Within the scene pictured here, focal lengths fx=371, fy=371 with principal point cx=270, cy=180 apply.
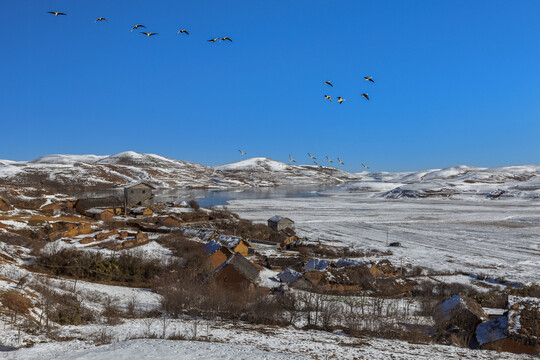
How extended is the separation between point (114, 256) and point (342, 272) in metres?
14.0

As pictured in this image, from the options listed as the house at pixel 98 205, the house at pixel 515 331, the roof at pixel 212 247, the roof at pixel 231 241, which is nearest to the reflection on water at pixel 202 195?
the house at pixel 98 205

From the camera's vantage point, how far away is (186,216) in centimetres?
4894

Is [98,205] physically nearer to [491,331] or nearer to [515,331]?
[491,331]

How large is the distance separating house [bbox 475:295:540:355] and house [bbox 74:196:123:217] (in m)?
42.5

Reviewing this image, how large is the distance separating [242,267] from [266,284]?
2293 mm

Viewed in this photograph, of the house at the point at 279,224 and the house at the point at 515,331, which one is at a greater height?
the house at the point at 279,224

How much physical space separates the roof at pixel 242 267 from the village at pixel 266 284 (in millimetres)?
72

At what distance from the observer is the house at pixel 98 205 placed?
45.5 meters

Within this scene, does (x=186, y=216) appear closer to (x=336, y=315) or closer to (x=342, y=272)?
(x=342, y=272)

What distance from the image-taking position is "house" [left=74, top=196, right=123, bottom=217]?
45.5 m

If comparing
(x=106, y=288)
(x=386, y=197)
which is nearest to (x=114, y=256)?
(x=106, y=288)

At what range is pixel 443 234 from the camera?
47.7 metres

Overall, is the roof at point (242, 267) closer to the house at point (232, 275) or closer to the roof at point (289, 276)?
the house at point (232, 275)

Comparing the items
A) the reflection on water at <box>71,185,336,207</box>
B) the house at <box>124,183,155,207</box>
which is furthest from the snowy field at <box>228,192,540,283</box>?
the reflection on water at <box>71,185,336,207</box>
